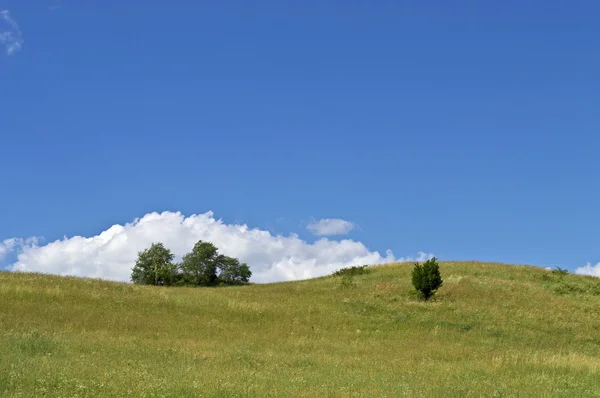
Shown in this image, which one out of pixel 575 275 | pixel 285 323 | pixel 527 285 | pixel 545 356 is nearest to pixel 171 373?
pixel 545 356

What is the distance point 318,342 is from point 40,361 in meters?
13.8

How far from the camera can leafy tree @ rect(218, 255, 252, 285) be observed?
80.6 metres

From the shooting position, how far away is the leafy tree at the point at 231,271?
8062 centimetres

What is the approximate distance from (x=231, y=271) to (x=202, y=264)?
4485 mm

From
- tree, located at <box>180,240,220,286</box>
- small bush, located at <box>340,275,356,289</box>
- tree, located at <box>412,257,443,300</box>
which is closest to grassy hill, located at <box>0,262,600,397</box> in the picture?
small bush, located at <box>340,275,356,289</box>

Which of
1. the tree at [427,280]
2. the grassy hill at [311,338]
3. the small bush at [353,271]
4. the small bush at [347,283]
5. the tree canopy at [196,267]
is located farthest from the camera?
the tree canopy at [196,267]

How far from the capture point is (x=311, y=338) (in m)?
28.0

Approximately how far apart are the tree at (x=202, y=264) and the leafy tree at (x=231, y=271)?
3.45 ft

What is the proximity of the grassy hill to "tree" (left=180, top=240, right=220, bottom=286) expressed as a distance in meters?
29.4

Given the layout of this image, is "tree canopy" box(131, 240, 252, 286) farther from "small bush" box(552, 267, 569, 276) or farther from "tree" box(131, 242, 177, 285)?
"small bush" box(552, 267, 569, 276)

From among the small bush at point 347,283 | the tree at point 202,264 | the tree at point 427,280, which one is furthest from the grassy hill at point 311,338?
the tree at point 202,264

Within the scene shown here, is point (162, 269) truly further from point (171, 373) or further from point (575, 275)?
point (171, 373)

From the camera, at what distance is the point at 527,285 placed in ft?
156

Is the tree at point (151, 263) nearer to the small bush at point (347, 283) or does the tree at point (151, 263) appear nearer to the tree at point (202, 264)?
the tree at point (202, 264)
